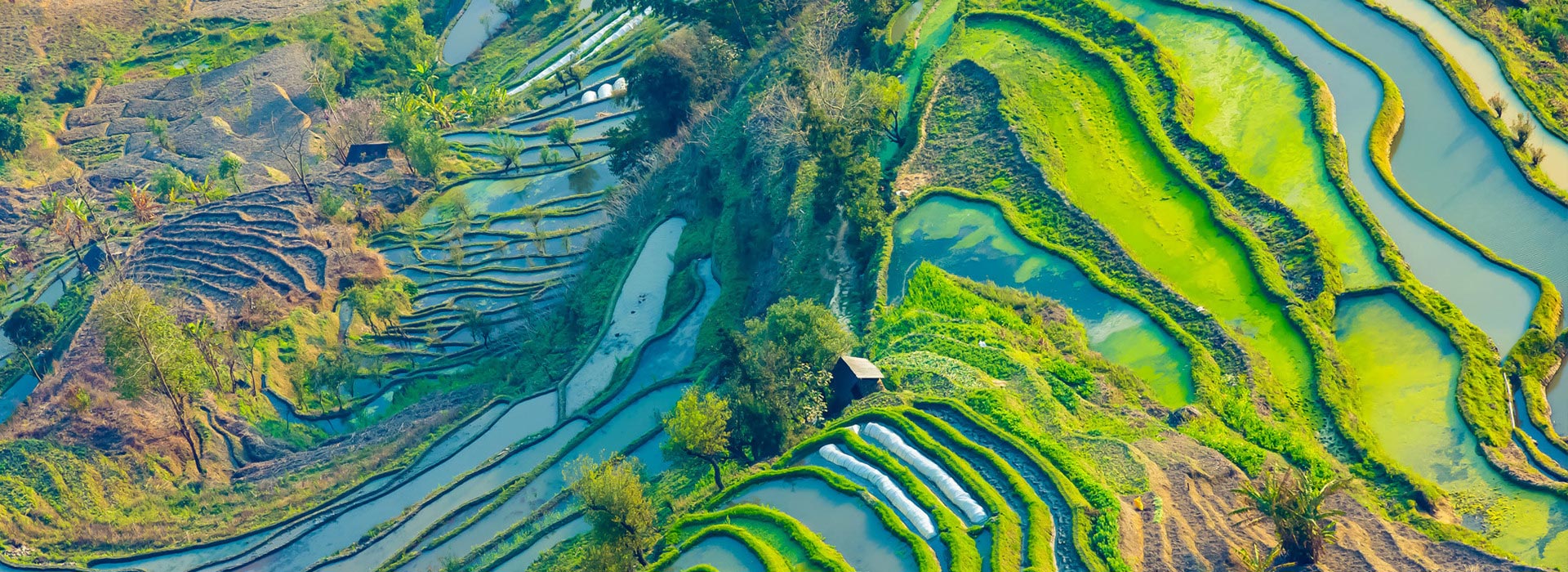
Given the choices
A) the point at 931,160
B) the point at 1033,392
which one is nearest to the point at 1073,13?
the point at 931,160

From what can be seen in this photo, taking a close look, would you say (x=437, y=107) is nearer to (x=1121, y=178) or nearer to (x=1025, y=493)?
(x=1121, y=178)

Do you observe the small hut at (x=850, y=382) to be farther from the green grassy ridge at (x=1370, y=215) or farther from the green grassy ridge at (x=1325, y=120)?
the green grassy ridge at (x=1325, y=120)

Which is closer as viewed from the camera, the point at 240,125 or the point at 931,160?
the point at 931,160

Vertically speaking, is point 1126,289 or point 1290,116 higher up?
point 1290,116

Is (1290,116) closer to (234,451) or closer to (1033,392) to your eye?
(1033,392)

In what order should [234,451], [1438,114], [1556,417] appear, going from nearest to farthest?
[1556,417] → [1438,114] → [234,451]

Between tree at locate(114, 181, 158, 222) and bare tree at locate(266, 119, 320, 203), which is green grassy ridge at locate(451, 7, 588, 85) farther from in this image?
tree at locate(114, 181, 158, 222)

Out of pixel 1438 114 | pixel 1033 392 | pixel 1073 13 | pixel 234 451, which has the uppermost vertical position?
pixel 1073 13
